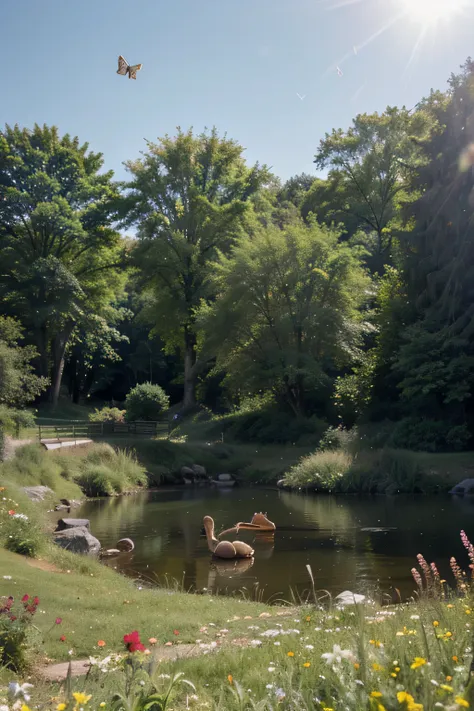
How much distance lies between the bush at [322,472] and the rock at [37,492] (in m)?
10.6

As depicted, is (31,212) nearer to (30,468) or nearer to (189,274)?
(189,274)

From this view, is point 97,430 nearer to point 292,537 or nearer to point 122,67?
point 292,537

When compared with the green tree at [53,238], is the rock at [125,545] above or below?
below

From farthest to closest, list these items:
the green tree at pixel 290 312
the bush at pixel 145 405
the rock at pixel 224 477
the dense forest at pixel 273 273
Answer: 1. the bush at pixel 145 405
2. the green tree at pixel 290 312
3. the rock at pixel 224 477
4. the dense forest at pixel 273 273

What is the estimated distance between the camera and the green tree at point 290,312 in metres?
39.1

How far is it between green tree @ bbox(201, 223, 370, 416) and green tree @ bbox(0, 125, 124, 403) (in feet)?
38.1

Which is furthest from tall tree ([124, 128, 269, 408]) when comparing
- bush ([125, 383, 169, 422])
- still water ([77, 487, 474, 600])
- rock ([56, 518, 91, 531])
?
rock ([56, 518, 91, 531])

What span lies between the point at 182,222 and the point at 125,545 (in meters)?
35.2

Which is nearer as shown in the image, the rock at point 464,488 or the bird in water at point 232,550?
the bird in water at point 232,550

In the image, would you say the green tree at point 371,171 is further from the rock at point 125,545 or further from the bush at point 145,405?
the rock at point 125,545

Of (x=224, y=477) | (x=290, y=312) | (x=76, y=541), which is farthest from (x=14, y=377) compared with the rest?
(x=290, y=312)

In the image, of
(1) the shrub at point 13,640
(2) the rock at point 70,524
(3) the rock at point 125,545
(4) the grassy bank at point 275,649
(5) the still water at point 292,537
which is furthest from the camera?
(2) the rock at point 70,524

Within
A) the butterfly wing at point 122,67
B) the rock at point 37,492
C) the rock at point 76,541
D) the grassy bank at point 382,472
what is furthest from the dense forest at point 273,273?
the butterfly wing at point 122,67

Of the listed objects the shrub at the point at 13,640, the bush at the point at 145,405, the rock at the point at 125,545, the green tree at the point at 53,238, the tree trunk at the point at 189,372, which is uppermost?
the green tree at the point at 53,238
